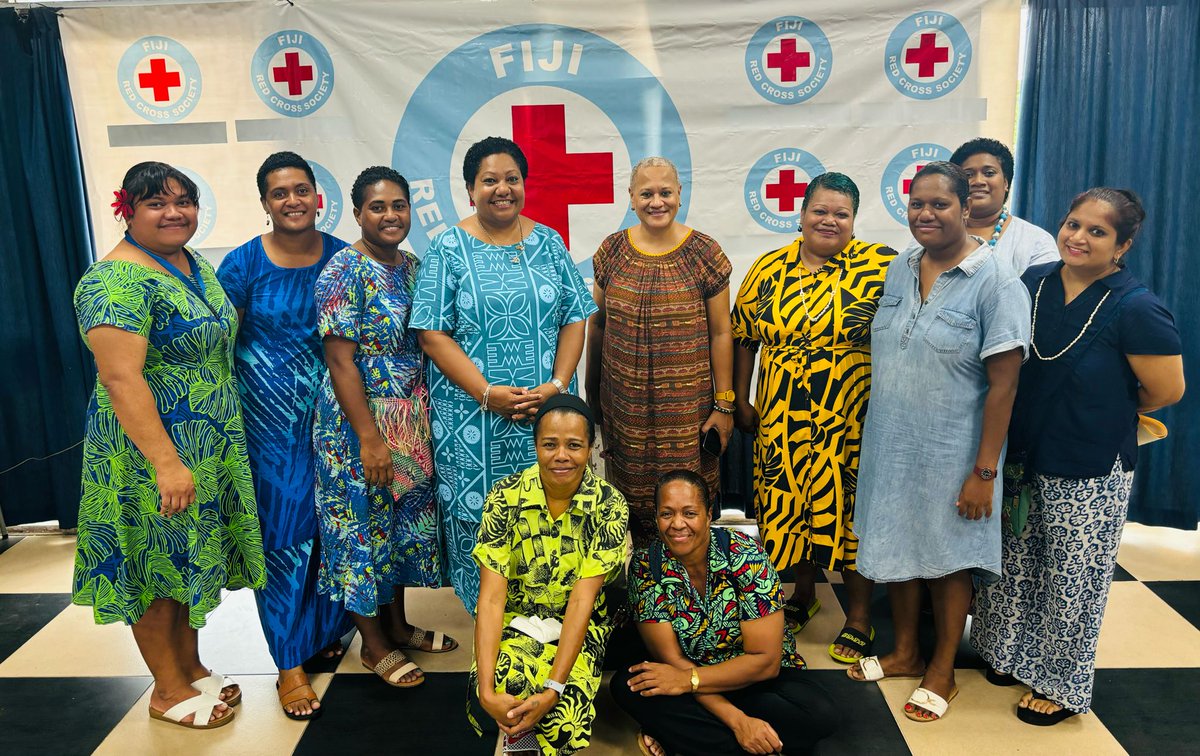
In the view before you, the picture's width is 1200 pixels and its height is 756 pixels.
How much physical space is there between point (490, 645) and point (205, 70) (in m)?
2.49

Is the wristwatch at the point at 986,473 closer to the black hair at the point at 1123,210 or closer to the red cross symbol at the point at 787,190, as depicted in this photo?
the black hair at the point at 1123,210

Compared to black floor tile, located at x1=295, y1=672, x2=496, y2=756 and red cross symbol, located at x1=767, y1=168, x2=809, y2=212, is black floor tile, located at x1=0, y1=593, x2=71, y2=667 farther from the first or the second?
red cross symbol, located at x1=767, y1=168, x2=809, y2=212

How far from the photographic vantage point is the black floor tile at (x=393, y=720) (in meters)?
2.01

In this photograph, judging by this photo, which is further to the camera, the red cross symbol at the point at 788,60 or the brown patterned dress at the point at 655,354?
the red cross symbol at the point at 788,60

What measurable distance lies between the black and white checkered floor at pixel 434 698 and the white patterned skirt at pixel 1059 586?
12 centimetres

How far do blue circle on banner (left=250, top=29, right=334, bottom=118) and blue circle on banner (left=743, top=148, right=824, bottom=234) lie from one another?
1.64 metres

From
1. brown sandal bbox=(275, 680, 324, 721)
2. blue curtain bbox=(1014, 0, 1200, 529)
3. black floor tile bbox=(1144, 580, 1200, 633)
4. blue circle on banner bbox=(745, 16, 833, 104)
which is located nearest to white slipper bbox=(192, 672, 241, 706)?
brown sandal bbox=(275, 680, 324, 721)

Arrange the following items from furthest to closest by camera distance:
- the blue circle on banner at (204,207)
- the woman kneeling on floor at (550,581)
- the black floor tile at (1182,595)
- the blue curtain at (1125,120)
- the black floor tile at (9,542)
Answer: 1. the black floor tile at (9,542)
2. the blue circle on banner at (204,207)
3. the blue curtain at (1125,120)
4. the black floor tile at (1182,595)
5. the woman kneeling on floor at (550,581)

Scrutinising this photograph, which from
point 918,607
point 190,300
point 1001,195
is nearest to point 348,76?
point 190,300

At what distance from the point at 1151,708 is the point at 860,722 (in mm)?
760

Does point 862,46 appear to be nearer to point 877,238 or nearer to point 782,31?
point 782,31

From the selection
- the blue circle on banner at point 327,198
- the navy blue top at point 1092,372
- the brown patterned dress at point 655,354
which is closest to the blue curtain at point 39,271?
the blue circle on banner at point 327,198

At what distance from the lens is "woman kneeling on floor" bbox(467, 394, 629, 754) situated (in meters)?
1.79

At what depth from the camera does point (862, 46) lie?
2.98 meters
